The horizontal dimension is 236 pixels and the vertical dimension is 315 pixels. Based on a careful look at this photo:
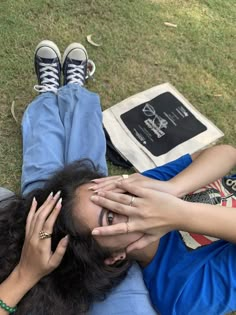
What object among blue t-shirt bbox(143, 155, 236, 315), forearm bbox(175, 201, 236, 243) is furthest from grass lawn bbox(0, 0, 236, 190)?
forearm bbox(175, 201, 236, 243)

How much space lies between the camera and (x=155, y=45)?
10.3 ft

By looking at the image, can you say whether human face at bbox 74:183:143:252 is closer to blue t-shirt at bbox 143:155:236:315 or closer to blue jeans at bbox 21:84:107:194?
blue t-shirt at bbox 143:155:236:315

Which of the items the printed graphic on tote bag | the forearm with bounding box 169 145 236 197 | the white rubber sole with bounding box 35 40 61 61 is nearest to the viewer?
the forearm with bounding box 169 145 236 197

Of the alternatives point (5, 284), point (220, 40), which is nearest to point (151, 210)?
point (5, 284)

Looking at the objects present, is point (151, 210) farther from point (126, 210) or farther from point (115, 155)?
point (115, 155)

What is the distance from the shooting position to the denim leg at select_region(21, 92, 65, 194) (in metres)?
2.34

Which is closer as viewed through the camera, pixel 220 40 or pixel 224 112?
pixel 224 112

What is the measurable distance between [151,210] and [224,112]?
1536 mm

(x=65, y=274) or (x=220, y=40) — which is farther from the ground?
(x=220, y=40)

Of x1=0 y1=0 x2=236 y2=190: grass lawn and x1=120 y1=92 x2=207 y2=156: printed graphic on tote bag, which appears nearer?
x1=120 y1=92 x2=207 y2=156: printed graphic on tote bag

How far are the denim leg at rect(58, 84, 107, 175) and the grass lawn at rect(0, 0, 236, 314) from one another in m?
0.21

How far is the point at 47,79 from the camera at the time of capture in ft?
8.99

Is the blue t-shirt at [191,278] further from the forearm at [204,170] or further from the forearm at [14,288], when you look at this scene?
the forearm at [14,288]

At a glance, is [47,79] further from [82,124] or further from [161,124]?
[161,124]
